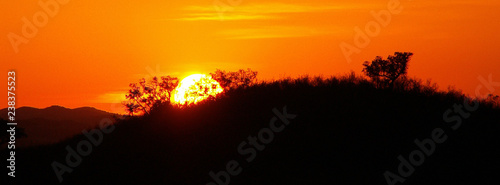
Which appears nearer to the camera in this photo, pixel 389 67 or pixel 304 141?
pixel 304 141

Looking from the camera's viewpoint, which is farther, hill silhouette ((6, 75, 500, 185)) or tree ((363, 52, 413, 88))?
tree ((363, 52, 413, 88))

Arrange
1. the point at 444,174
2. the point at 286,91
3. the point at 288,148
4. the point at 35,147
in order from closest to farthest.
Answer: the point at 444,174, the point at 288,148, the point at 286,91, the point at 35,147

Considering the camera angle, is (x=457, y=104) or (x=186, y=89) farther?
(x=186, y=89)

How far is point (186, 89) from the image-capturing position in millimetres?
55844

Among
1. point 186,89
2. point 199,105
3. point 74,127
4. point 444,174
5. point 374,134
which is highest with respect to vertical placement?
point 74,127

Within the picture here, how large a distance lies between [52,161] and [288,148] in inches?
614

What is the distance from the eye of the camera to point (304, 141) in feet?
99.1

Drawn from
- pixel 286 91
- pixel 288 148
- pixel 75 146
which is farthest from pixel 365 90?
pixel 75 146

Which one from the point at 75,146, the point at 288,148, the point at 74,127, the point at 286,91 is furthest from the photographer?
the point at 74,127

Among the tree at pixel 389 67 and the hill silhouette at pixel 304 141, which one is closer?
the hill silhouette at pixel 304 141

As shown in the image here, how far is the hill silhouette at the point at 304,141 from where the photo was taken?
27.5m

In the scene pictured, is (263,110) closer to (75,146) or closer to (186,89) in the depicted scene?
(75,146)

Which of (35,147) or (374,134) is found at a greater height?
(35,147)

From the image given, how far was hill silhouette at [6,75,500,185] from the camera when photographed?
2748 cm
